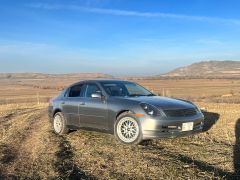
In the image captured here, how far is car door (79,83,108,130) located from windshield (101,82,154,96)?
0.25 m

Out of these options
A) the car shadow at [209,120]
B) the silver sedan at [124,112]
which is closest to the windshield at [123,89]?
the silver sedan at [124,112]

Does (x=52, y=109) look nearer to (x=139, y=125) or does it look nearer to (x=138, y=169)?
(x=139, y=125)

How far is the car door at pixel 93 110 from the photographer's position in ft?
30.0

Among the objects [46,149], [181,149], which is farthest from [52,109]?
[181,149]

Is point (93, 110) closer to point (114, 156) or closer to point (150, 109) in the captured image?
point (150, 109)

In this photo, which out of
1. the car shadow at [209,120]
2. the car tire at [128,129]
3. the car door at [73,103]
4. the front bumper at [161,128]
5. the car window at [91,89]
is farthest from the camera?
the car shadow at [209,120]

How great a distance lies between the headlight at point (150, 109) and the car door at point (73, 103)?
6.73ft

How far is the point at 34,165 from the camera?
700cm

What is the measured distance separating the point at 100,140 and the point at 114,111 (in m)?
0.86

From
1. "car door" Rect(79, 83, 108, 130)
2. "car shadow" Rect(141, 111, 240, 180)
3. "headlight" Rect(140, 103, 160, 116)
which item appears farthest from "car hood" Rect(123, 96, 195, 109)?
"car shadow" Rect(141, 111, 240, 180)

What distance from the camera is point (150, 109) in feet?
27.4

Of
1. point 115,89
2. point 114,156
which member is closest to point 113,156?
point 114,156

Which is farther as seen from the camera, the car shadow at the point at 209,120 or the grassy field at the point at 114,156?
the car shadow at the point at 209,120

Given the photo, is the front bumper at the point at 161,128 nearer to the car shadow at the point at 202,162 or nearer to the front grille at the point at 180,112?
the front grille at the point at 180,112
